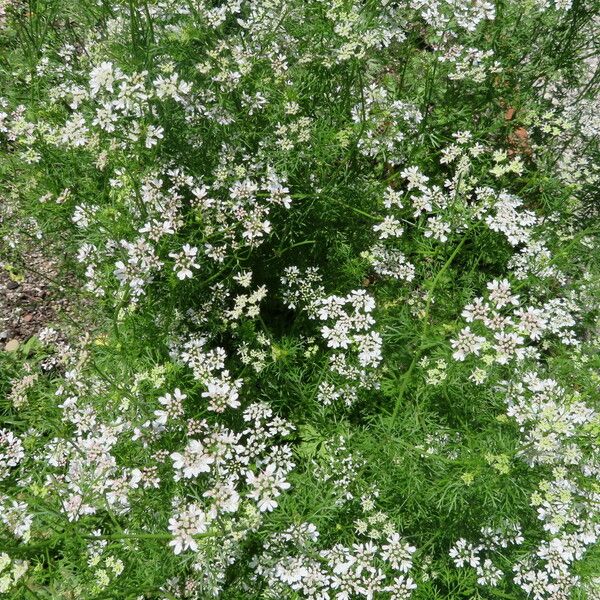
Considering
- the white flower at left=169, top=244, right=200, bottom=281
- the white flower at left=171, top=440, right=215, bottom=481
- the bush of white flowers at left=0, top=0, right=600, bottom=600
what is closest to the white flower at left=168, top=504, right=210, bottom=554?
the bush of white flowers at left=0, top=0, right=600, bottom=600

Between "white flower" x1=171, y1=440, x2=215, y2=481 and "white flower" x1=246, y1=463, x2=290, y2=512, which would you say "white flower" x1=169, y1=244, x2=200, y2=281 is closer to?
"white flower" x1=171, y1=440, x2=215, y2=481

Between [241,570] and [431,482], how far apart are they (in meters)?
1.75

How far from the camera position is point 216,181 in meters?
4.39

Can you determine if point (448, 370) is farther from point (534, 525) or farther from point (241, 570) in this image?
point (241, 570)

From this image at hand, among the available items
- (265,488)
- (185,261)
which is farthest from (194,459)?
(185,261)

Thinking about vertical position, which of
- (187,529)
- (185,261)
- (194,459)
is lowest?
(187,529)

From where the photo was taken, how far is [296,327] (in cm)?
515

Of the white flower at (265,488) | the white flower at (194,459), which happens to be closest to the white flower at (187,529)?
the white flower at (194,459)

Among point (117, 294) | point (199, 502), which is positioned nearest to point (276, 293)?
point (117, 294)

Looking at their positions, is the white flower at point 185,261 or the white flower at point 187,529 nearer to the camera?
the white flower at point 187,529

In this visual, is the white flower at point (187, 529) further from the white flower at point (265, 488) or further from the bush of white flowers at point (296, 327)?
the white flower at point (265, 488)

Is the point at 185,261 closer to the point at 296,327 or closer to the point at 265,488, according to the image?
the point at 296,327

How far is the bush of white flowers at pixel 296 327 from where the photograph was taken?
3871mm

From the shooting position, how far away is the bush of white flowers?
12.7 ft
